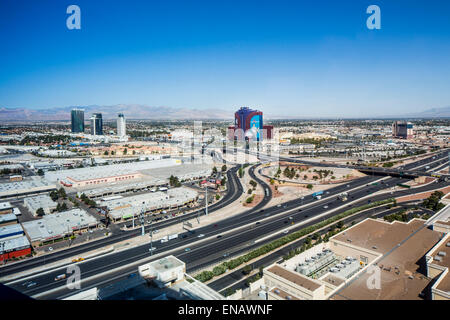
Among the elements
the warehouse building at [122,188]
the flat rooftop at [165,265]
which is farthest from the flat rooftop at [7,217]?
the flat rooftop at [165,265]

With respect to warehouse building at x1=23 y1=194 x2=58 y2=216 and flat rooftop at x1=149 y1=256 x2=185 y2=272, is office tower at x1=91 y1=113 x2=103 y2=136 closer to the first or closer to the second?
warehouse building at x1=23 y1=194 x2=58 y2=216

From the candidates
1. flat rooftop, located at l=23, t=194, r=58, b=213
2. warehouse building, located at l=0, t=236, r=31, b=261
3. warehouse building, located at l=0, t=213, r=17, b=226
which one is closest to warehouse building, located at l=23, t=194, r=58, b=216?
flat rooftop, located at l=23, t=194, r=58, b=213

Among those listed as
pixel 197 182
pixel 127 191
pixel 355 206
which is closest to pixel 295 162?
pixel 197 182

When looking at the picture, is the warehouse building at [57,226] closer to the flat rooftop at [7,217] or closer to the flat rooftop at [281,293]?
the flat rooftop at [7,217]

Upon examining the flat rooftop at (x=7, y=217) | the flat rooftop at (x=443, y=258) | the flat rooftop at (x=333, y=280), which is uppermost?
the flat rooftop at (x=443, y=258)

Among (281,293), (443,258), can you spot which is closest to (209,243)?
(281,293)
